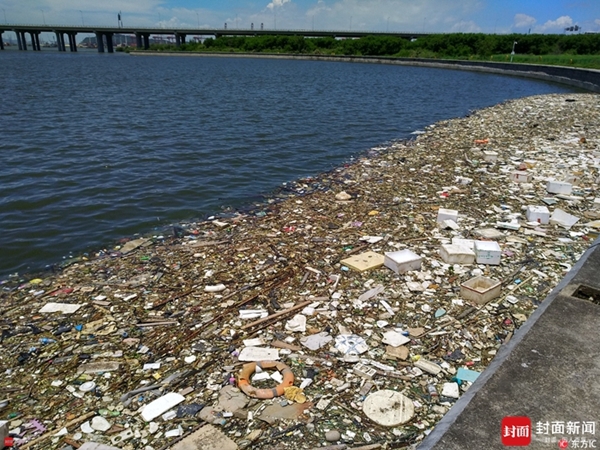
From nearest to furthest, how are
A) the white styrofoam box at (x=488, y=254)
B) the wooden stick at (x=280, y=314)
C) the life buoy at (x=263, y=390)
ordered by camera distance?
the life buoy at (x=263, y=390) < the wooden stick at (x=280, y=314) < the white styrofoam box at (x=488, y=254)

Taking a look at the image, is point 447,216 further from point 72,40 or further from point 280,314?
point 72,40

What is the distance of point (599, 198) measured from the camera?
8.27 metres

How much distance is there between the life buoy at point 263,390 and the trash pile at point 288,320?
12 mm

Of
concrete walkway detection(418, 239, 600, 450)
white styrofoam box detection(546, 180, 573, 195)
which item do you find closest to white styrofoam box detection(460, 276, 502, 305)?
concrete walkway detection(418, 239, 600, 450)

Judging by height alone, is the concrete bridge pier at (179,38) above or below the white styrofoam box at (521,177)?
above

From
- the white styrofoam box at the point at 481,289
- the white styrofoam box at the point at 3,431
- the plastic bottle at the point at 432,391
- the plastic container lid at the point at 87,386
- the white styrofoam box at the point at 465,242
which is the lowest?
the plastic container lid at the point at 87,386

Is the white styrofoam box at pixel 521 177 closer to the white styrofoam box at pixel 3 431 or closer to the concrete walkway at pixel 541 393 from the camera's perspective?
the concrete walkway at pixel 541 393

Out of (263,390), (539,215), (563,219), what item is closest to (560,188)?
(563,219)

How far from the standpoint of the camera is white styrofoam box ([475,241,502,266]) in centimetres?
588

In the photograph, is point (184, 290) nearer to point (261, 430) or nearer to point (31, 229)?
point (261, 430)

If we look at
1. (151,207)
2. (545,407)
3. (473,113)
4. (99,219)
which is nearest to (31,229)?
(99,219)

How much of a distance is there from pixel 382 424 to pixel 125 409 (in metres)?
2.22

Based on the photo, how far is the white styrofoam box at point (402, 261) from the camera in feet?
18.8

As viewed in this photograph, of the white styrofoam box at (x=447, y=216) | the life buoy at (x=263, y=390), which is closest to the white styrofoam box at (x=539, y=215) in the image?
the white styrofoam box at (x=447, y=216)
